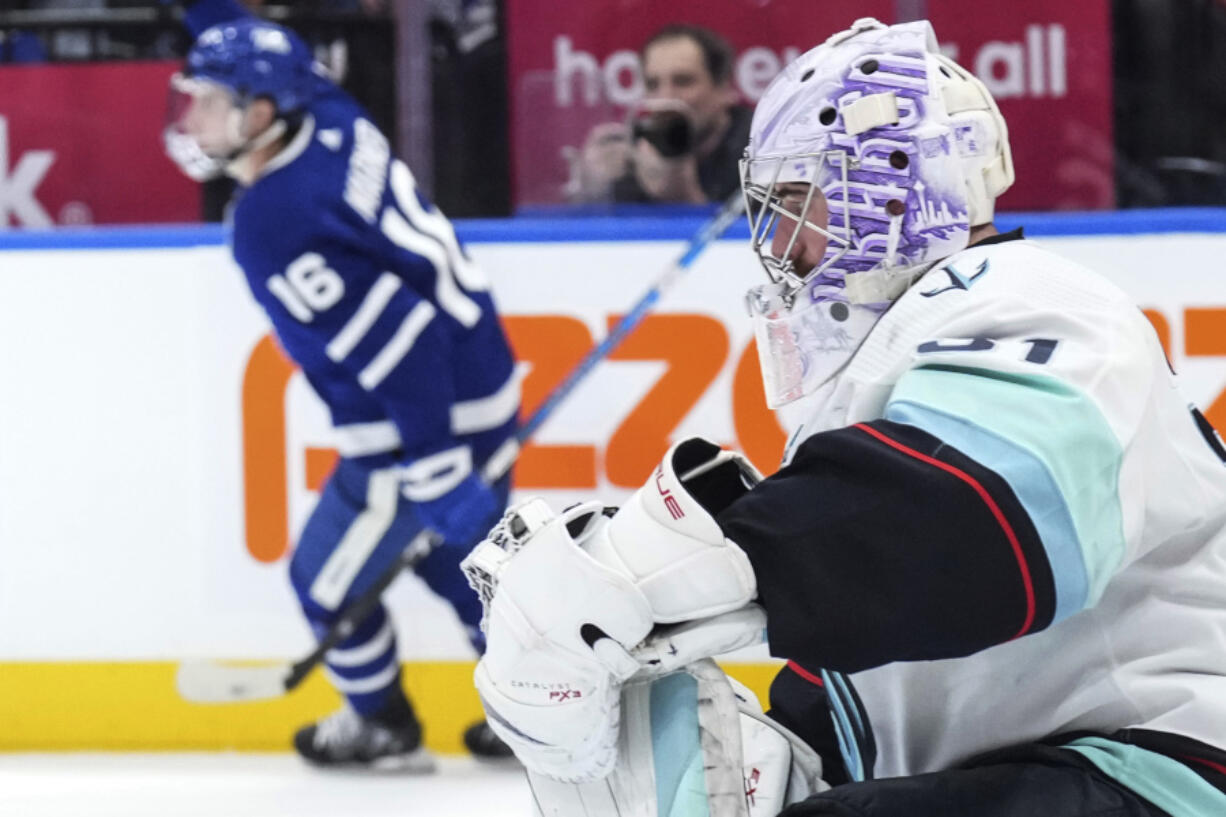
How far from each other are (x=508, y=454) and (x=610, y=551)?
189 cm

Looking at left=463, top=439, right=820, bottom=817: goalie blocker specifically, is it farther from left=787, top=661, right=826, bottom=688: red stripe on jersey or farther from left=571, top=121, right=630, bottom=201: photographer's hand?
left=571, top=121, right=630, bottom=201: photographer's hand

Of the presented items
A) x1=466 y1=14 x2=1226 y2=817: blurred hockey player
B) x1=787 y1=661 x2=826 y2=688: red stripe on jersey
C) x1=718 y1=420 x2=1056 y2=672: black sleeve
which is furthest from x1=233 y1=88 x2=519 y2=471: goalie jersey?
x1=718 y1=420 x2=1056 y2=672: black sleeve

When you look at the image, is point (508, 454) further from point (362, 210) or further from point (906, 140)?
point (906, 140)

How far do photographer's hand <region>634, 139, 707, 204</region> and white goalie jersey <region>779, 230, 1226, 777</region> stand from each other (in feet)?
6.43

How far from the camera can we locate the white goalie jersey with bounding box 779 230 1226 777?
1.07 metres

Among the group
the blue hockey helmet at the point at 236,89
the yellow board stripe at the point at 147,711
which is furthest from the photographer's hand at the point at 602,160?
the yellow board stripe at the point at 147,711

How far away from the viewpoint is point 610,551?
1181mm

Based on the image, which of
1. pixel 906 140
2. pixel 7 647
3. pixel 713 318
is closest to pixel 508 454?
pixel 713 318

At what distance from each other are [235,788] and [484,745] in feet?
1.42

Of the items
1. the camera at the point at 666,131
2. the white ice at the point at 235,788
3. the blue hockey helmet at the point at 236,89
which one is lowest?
the white ice at the point at 235,788

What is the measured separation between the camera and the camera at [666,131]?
3.36m

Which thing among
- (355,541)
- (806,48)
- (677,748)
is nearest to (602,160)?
(806,48)

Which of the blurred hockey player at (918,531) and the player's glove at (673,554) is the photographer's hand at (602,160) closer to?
the blurred hockey player at (918,531)

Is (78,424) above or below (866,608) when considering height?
below
